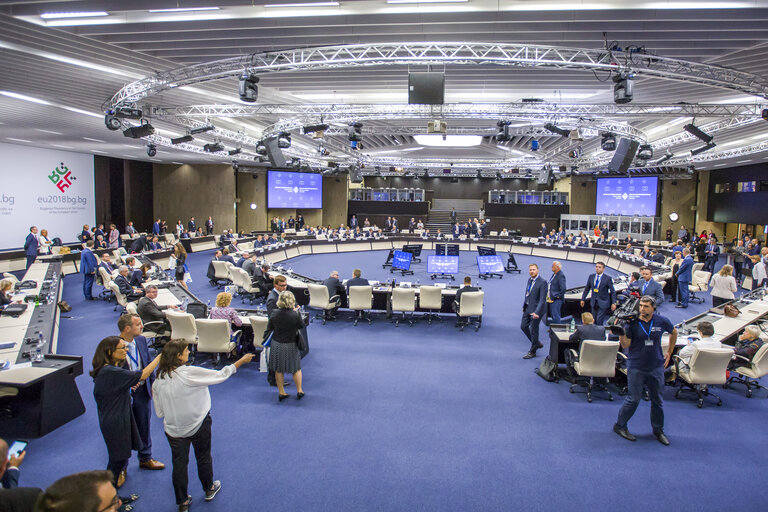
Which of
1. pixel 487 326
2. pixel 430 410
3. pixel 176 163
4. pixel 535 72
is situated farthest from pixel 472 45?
pixel 176 163

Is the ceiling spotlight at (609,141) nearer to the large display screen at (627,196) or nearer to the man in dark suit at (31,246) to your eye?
the large display screen at (627,196)

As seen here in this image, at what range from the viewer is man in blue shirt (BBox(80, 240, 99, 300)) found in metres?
10.7

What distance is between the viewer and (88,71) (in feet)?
27.9

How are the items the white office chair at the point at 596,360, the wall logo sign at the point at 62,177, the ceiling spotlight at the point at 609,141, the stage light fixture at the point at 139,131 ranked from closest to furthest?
1. the white office chair at the point at 596,360
2. the stage light fixture at the point at 139,131
3. the ceiling spotlight at the point at 609,141
4. the wall logo sign at the point at 62,177

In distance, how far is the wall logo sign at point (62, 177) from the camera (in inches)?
784

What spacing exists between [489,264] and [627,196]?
15.8 metres

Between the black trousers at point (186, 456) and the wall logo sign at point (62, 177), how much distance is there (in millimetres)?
21775

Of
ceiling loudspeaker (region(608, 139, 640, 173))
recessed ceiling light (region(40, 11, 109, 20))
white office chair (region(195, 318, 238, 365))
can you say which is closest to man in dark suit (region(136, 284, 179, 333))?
white office chair (region(195, 318, 238, 365))

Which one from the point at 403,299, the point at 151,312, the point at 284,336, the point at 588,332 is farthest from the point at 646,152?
the point at 151,312

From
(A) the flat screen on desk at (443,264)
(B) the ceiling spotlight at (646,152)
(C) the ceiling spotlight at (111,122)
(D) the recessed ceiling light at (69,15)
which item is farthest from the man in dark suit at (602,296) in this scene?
(C) the ceiling spotlight at (111,122)

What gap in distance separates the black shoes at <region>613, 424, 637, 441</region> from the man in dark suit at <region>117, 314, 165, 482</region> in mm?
4702

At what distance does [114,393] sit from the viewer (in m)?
3.29

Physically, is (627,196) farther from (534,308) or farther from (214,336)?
(214,336)

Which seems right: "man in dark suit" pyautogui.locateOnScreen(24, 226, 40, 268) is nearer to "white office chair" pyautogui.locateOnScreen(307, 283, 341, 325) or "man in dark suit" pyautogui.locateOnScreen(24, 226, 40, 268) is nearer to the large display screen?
"white office chair" pyautogui.locateOnScreen(307, 283, 341, 325)
